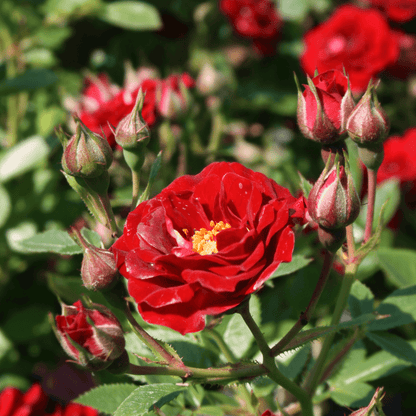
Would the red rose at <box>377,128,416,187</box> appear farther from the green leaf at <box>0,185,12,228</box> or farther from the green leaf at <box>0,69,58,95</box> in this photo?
the green leaf at <box>0,185,12,228</box>

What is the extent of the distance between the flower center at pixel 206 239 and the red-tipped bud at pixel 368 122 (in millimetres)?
240

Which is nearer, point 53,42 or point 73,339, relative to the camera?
point 73,339

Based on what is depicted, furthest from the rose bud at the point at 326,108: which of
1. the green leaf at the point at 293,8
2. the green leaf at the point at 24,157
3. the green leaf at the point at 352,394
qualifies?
the green leaf at the point at 293,8

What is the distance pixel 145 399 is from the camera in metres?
0.56

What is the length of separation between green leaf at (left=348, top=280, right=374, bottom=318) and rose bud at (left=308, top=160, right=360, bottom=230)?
0.97ft

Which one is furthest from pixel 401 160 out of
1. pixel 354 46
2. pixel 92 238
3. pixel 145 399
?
pixel 145 399

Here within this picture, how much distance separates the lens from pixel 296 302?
0.98 metres

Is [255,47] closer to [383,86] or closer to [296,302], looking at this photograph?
[383,86]

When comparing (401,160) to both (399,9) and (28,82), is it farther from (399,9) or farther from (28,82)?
(28,82)

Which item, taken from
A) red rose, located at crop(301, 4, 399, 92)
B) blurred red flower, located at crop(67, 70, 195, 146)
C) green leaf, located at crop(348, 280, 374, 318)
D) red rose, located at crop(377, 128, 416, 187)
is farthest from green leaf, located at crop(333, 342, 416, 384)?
red rose, located at crop(301, 4, 399, 92)

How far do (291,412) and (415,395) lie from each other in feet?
1.97

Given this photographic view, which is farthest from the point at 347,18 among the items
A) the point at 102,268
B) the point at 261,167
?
the point at 102,268

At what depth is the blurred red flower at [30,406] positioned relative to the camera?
42.4 inches

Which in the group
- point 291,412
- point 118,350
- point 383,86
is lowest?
point 383,86
